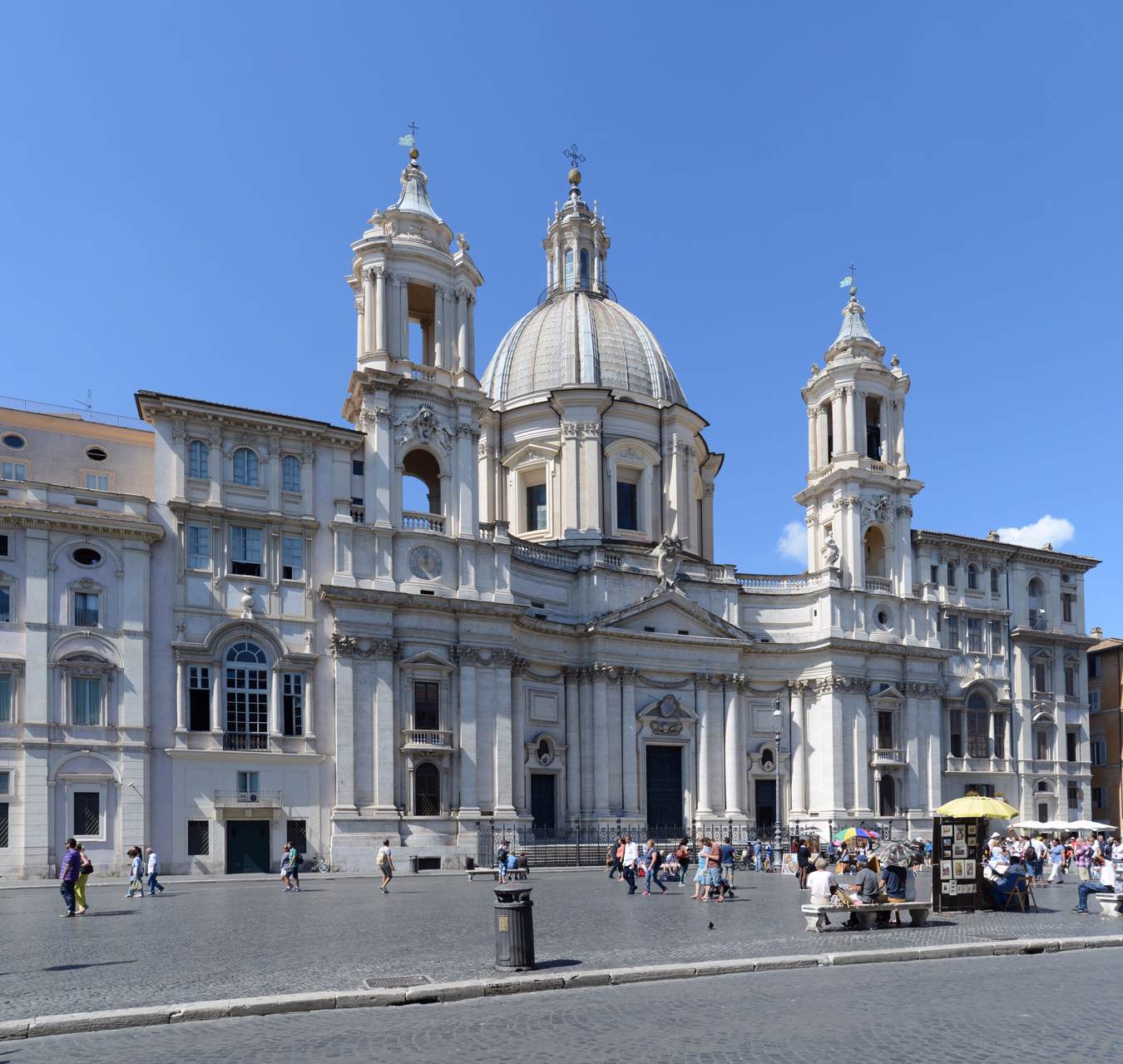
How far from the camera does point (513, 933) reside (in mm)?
17000

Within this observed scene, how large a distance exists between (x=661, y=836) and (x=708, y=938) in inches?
1428

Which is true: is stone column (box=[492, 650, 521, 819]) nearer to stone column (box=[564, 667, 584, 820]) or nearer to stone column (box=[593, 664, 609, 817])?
stone column (box=[564, 667, 584, 820])

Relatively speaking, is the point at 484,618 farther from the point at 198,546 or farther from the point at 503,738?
the point at 198,546

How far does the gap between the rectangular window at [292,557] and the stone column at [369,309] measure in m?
9.27

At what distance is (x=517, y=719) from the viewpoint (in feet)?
175

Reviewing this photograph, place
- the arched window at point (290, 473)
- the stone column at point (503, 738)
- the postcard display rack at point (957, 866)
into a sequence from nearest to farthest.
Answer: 1. the postcard display rack at point (957, 866)
2. the arched window at point (290, 473)
3. the stone column at point (503, 738)

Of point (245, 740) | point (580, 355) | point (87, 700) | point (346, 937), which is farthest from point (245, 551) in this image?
point (346, 937)

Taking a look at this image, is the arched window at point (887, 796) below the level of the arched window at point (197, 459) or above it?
below

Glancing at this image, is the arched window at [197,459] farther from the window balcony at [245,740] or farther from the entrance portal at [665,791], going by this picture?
the entrance portal at [665,791]

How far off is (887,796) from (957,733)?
585 centimetres

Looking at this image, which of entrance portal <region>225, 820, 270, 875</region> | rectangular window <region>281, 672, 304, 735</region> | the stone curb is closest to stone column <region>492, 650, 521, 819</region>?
rectangular window <region>281, 672, 304, 735</region>

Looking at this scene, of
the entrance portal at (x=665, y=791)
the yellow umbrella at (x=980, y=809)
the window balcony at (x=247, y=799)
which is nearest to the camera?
the yellow umbrella at (x=980, y=809)

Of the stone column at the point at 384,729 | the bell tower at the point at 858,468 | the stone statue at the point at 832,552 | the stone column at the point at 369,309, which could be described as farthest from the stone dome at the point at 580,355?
the stone column at the point at 384,729

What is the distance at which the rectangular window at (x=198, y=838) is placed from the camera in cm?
4331
